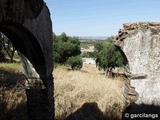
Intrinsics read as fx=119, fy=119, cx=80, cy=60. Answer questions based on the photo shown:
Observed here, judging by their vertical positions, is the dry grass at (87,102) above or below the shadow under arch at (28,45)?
below

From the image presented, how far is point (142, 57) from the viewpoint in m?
3.31

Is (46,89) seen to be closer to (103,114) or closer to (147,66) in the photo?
(103,114)

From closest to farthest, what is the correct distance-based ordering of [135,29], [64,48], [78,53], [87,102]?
[135,29]
[87,102]
[64,48]
[78,53]

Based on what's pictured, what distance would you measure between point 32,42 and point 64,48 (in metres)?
10.2

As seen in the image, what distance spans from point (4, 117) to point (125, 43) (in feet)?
13.5

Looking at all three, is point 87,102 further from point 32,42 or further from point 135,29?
point 32,42

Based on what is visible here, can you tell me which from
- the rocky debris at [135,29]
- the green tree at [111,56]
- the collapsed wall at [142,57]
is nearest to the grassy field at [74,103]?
the collapsed wall at [142,57]

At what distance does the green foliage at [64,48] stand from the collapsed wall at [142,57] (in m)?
9.72

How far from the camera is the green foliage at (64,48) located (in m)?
12.8

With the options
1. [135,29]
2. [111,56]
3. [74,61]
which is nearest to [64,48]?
[74,61]

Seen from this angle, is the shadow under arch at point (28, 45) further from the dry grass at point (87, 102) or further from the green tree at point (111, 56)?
the green tree at point (111, 56)

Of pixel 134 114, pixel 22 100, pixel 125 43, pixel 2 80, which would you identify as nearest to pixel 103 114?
pixel 134 114

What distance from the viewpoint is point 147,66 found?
3342 millimetres

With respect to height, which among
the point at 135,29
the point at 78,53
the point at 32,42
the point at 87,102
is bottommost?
the point at 87,102
